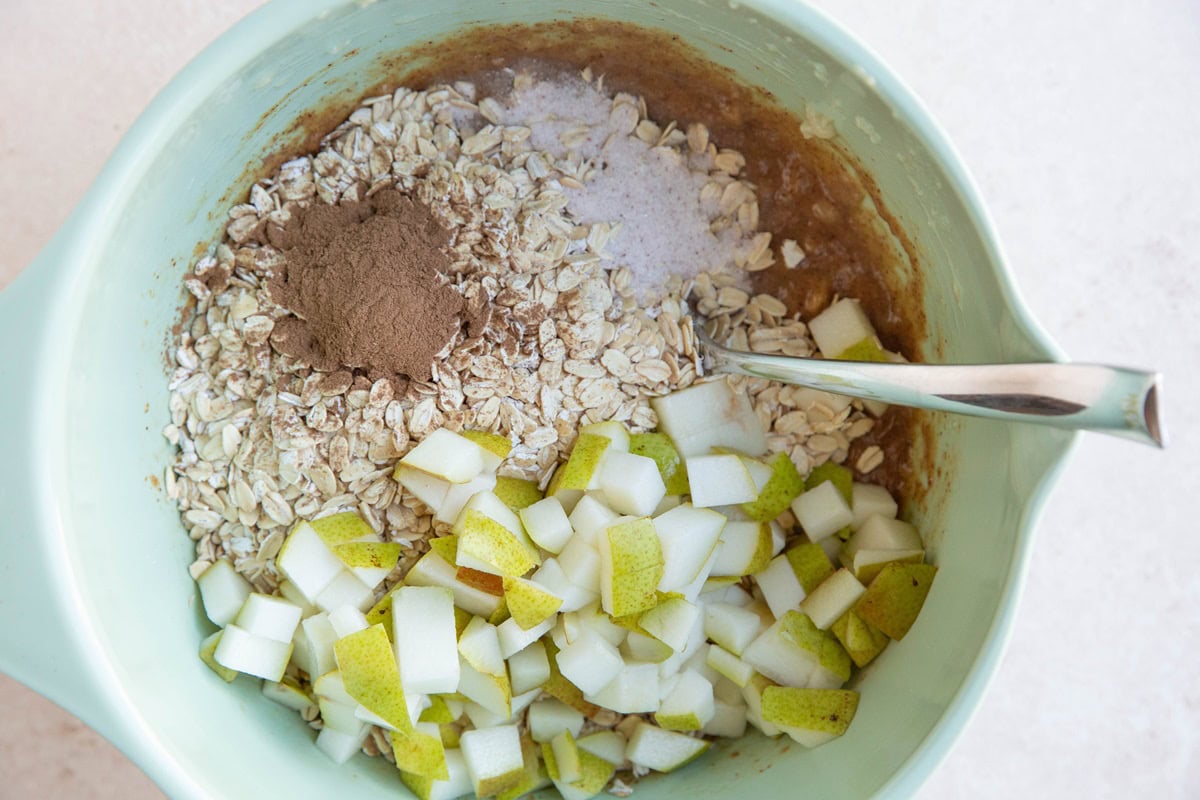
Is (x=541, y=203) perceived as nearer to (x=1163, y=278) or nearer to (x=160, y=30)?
(x=160, y=30)

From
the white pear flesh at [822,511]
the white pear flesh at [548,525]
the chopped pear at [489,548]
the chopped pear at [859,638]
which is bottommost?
the chopped pear at [489,548]

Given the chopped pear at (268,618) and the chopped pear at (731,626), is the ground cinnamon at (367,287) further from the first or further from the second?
the chopped pear at (731,626)

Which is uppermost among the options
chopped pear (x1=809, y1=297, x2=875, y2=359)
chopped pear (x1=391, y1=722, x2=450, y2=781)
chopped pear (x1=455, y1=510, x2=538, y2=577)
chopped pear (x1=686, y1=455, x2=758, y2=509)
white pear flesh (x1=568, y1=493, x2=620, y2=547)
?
chopped pear (x1=809, y1=297, x2=875, y2=359)

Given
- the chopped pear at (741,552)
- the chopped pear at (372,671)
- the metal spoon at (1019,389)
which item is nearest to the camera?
the metal spoon at (1019,389)

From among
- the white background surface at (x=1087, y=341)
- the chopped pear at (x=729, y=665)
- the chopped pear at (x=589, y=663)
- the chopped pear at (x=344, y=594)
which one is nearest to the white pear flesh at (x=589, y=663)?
A: the chopped pear at (x=589, y=663)

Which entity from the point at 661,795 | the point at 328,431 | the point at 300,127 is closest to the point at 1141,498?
the point at 661,795

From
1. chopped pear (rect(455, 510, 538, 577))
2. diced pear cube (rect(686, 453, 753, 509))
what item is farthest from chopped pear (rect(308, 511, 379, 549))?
diced pear cube (rect(686, 453, 753, 509))

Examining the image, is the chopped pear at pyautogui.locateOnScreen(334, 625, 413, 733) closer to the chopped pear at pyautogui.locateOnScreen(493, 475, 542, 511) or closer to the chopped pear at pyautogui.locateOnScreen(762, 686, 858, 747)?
the chopped pear at pyautogui.locateOnScreen(493, 475, 542, 511)
